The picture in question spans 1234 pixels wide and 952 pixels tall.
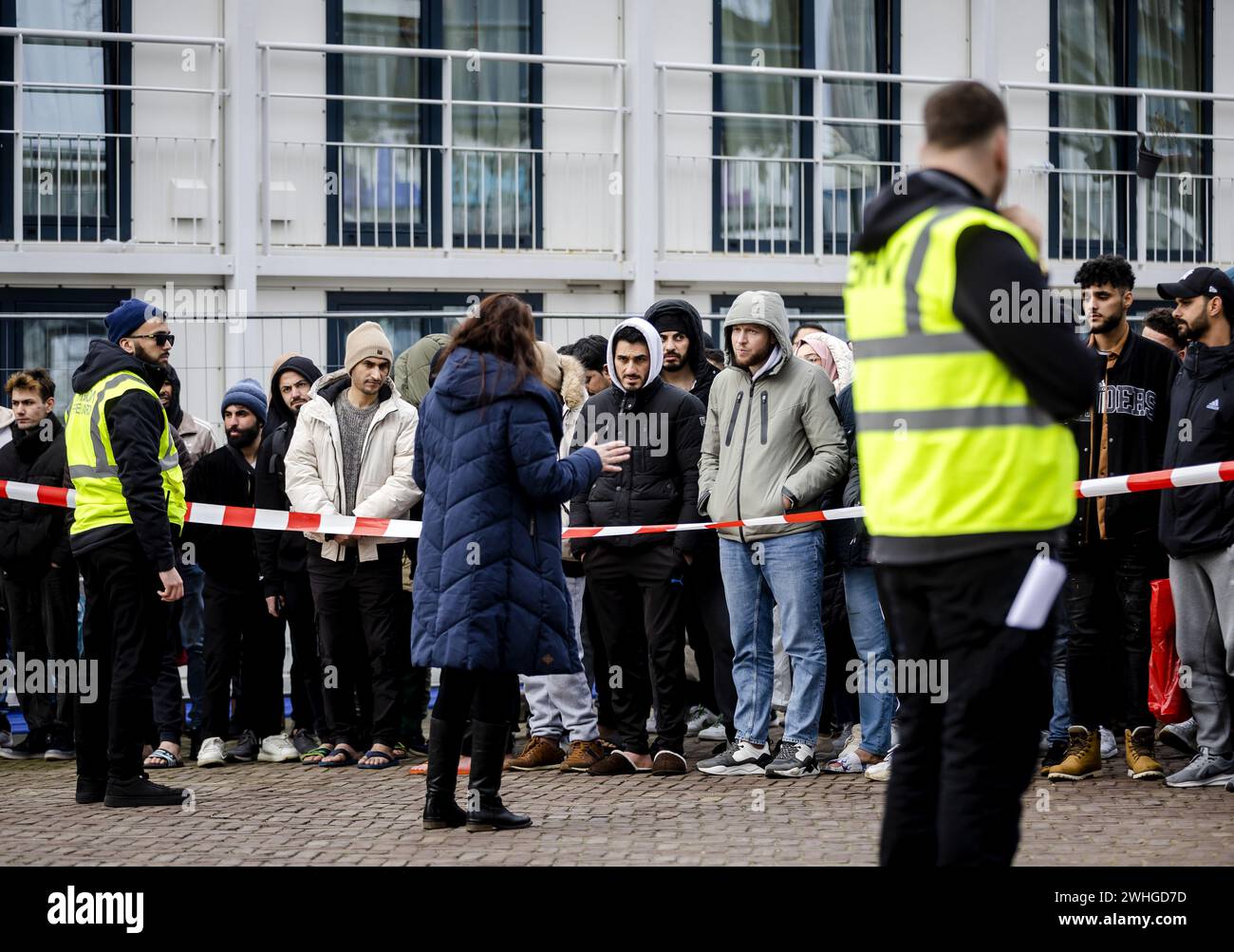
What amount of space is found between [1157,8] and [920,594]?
1587 centimetres

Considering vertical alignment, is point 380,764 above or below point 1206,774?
below

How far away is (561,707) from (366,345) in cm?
230

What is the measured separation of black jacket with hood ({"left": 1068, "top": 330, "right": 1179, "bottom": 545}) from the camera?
844cm

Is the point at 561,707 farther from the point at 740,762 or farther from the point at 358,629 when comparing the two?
the point at 358,629

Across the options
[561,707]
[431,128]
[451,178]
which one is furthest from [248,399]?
[431,128]

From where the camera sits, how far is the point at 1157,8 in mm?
18406

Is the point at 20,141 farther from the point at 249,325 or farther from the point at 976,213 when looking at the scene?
the point at 976,213

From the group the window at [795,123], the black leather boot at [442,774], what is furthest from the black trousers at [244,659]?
the window at [795,123]

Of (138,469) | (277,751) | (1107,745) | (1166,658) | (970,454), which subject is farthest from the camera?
(277,751)

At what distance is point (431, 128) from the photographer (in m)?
16.3

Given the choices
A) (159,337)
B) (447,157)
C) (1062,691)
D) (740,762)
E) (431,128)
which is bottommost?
(740,762)

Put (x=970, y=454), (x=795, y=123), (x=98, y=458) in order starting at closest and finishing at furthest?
(x=970, y=454), (x=98, y=458), (x=795, y=123)
